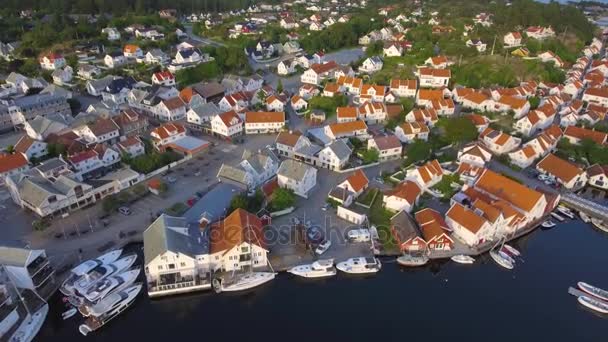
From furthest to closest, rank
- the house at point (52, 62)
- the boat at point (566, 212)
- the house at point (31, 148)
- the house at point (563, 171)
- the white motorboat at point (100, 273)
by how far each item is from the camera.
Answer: the house at point (52, 62) < the house at point (31, 148) < the house at point (563, 171) < the boat at point (566, 212) < the white motorboat at point (100, 273)

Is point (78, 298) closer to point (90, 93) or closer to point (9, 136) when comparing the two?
point (9, 136)

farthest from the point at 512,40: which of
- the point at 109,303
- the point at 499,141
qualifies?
the point at 109,303

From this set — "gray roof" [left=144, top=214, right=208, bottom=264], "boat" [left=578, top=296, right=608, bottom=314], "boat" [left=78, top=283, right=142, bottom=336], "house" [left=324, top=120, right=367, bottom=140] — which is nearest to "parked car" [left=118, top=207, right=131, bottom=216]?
"gray roof" [left=144, top=214, right=208, bottom=264]

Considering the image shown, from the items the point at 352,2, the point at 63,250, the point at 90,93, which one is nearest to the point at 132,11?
the point at 90,93

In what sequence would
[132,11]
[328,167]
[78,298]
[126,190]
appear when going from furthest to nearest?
[132,11], [328,167], [126,190], [78,298]

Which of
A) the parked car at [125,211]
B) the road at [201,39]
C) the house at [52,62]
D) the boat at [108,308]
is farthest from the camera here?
the road at [201,39]

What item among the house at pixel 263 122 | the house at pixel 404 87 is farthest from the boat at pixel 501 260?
the house at pixel 404 87

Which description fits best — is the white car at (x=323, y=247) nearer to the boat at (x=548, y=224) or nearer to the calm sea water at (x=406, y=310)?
the calm sea water at (x=406, y=310)
